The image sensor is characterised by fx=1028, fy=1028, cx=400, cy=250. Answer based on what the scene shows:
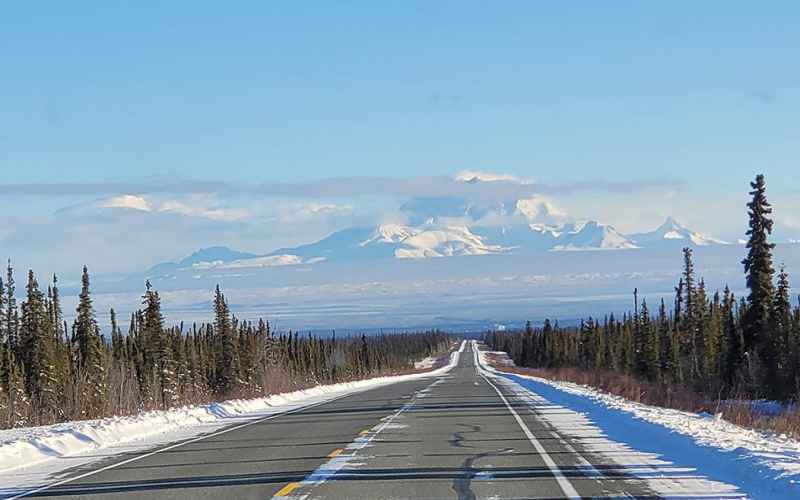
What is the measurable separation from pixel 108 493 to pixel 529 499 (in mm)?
5182

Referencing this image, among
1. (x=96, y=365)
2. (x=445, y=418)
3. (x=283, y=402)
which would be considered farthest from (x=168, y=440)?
(x=96, y=365)

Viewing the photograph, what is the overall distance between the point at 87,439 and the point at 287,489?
30.2 feet

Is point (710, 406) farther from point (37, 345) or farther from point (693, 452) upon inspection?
point (37, 345)

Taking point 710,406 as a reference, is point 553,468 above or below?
above

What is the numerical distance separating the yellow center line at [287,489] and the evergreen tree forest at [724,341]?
32.0m

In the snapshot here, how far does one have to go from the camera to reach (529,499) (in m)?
11.4

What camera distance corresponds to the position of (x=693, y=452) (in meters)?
15.7

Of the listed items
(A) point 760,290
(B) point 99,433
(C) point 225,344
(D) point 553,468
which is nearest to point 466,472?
→ (D) point 553,468

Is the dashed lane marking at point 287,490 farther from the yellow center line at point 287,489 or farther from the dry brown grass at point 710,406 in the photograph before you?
the dry brown grass at point 710,406

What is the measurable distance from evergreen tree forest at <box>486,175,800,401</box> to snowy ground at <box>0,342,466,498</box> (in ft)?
74.8

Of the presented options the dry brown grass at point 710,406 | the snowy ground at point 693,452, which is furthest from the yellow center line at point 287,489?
the dry brown grass at point 710,406

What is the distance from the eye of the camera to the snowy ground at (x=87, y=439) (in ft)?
50.1

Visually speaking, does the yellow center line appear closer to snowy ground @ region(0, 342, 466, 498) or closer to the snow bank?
snowy ground @ region(0, 342, 466, 498)

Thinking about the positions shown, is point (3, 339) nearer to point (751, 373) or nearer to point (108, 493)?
point (751, 373)
